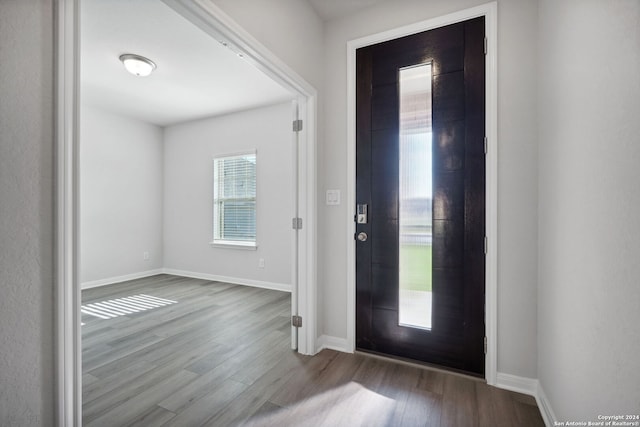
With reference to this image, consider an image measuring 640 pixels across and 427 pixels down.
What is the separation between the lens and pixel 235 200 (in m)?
4.80

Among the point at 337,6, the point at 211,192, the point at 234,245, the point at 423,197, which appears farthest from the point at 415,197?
the point at 211,192

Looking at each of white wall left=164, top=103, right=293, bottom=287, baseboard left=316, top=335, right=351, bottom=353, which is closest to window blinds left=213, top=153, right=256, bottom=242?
white wall left=164, top=103, right=293, bottom=287

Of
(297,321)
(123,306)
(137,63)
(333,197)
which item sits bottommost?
(123,306)

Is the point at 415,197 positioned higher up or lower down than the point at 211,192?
lower down

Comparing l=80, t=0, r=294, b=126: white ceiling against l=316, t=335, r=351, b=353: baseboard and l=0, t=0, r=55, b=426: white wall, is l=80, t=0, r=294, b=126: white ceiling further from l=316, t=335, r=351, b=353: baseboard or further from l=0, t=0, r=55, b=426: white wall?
l=316, t=335, r=351, b=353: baseboard

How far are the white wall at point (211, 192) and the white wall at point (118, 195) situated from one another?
23 centimetres

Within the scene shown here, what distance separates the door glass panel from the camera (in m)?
2.07

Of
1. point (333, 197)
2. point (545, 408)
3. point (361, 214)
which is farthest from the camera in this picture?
point (333, 197)

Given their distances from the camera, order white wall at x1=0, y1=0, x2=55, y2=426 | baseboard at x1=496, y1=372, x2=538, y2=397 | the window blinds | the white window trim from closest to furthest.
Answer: white wall at x1=0, y1=0, x2=55, y2=426 < baseboard at x1=496, y1=372, x2=538, y2=397 < the white window trim < the window blinds

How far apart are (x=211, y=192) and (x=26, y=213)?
4272 mm

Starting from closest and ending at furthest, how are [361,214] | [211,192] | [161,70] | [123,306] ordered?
[361,214] < [161,70] < [123,306] < [211,192]

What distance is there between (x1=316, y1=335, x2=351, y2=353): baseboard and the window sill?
241 cm

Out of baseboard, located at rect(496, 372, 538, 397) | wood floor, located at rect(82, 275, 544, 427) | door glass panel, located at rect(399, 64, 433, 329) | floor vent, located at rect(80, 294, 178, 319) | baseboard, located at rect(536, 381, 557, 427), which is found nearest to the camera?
baseboard, located at rect(536, 381, 557, 427)

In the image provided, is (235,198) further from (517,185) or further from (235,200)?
(517,185)
